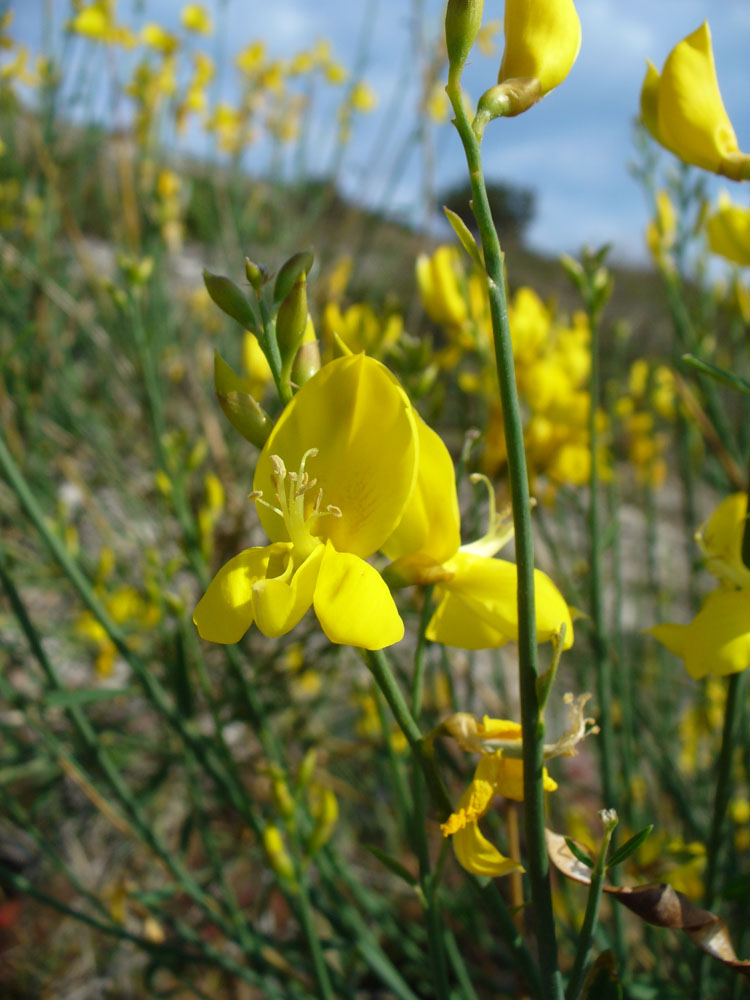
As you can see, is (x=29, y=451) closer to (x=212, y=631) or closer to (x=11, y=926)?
(x=11, y=926)

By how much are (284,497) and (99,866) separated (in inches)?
83.1

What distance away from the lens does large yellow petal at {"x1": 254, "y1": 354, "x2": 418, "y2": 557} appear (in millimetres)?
447

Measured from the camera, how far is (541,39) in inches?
17.2

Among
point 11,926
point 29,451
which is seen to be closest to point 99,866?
point 11,926

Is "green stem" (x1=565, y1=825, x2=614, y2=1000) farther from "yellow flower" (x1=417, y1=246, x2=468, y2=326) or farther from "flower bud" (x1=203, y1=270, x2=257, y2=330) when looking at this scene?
"yellow flower" (x1=417, y1=246, x2=468, y2=326)

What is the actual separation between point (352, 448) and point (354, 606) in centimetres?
11

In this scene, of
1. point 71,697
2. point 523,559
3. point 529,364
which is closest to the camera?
point 523,559

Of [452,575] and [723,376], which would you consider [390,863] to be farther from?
[723,376]

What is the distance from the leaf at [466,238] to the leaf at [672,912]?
31 centimetres

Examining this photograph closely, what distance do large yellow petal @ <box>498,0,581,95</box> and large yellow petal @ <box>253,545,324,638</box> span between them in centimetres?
30

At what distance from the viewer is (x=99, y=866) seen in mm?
2176

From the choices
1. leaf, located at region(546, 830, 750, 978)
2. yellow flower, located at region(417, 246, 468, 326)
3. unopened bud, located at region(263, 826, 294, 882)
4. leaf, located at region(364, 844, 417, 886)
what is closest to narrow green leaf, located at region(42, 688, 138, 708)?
unopened bud, located at region(263, 826, 294, 882)

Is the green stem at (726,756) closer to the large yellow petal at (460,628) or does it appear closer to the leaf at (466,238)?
the large yellow petal at (460,628)

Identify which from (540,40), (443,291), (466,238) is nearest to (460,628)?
(466,238)
